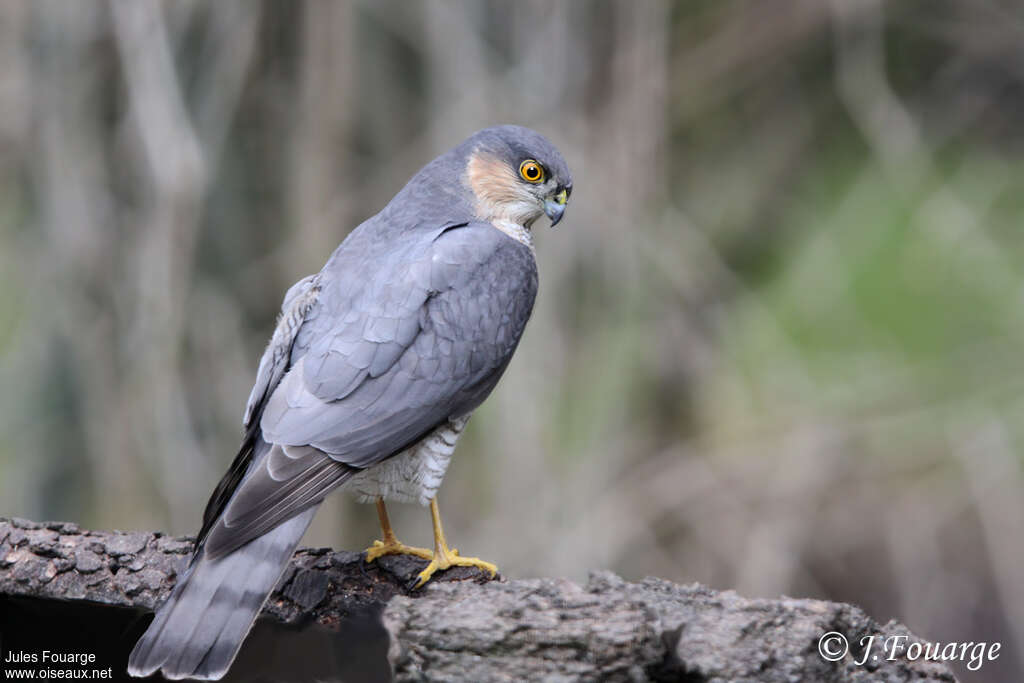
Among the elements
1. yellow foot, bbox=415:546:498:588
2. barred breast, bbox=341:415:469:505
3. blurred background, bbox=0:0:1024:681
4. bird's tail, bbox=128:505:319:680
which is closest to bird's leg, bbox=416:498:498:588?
yellow foot, bbox=415:546:498:588

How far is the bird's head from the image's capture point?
2881 mm

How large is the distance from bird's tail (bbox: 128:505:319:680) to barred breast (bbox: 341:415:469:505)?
44 cm

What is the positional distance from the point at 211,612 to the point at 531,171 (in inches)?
58.5

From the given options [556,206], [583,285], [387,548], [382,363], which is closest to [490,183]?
[556,206]

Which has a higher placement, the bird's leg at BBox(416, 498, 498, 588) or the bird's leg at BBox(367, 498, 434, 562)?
the bird's leg at BBox(367, 498, 434, 562)

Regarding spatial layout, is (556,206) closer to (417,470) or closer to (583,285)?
(417,470)

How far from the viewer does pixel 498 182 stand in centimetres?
289

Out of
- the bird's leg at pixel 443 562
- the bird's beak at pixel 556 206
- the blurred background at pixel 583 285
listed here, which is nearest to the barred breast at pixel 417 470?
the bird's leg at pixel 443 562

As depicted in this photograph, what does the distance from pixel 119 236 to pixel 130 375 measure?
24.7 inches

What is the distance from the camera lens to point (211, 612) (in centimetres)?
197

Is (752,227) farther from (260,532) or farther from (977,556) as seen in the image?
(260,532)

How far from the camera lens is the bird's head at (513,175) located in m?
2.88

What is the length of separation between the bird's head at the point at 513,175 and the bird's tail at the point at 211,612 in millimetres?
1189

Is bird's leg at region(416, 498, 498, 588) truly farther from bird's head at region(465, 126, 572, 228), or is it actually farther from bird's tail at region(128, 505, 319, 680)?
bird's head at region(465, 126, 572, 228)
